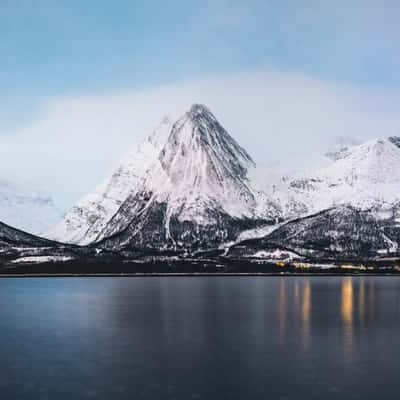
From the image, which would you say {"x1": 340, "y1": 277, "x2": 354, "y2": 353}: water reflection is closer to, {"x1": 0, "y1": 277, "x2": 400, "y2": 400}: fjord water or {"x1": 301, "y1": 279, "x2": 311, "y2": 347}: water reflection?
{"x1": 0, "y1": 277, "x2": 400, "y2": 400}: fjord water

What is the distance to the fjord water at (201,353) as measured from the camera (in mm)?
47750

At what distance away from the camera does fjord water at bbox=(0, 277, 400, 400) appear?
157 ft

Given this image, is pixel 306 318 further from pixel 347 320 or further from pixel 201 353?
pixel 201 353

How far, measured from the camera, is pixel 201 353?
63.3 meters

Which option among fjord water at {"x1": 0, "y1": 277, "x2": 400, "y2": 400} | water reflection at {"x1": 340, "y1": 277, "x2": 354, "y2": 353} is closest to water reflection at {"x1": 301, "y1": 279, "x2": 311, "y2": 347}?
fjord water at {"x1": 0, "y1": 277, "x2": 400, "y2": 400}

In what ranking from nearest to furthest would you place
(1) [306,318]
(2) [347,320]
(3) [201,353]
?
1. (3) [201,353]
2. (2) [347,320]
3. (1) [306,318]

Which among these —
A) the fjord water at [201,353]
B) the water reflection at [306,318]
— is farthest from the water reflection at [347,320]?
the water reflection at [306,318]

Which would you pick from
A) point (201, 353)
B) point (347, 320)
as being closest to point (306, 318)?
point (347, 320)

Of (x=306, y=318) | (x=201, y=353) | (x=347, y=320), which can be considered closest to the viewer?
(x=201, y=353)

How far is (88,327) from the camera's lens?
8575cm

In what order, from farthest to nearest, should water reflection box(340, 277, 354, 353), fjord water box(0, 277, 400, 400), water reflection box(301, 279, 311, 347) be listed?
1. water reflection box(301, 279, 311, 347)
2. water reflection box(340, 277, 354, 353)
3. fjord water box(0, 277, 400, 400)

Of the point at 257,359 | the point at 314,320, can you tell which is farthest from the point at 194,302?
the point at 257,359

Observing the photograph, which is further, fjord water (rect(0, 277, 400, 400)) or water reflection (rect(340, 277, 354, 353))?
water reflection (rect(340, 277, 354, 353))

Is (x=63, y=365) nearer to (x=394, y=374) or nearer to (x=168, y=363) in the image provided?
(x=168, y=363)
